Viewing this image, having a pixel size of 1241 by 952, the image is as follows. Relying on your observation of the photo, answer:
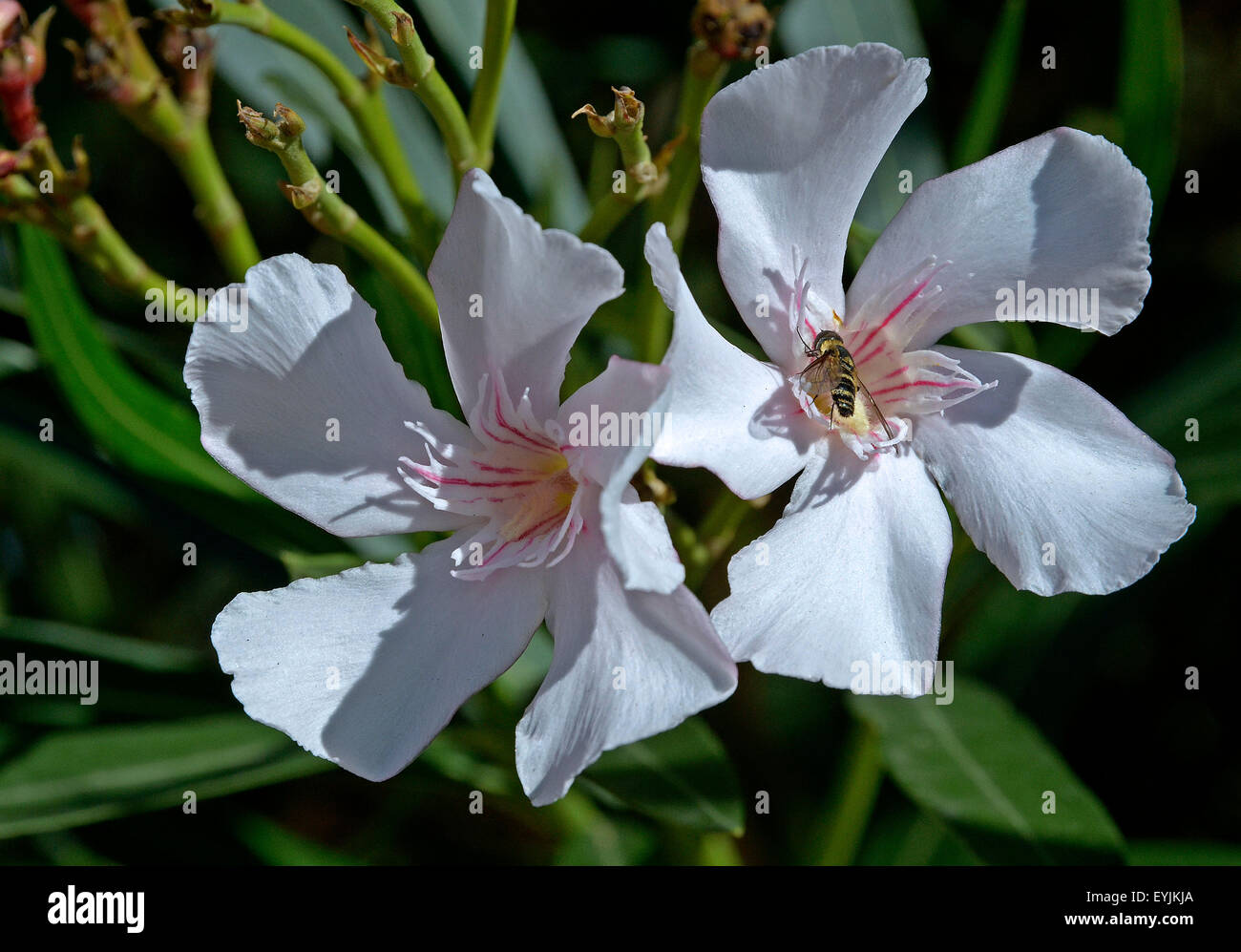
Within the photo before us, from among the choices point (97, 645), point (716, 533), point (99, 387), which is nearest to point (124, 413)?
point (99, 387)

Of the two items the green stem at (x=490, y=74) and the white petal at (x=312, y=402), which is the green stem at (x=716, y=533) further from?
the green stem at (x=490, y=74)

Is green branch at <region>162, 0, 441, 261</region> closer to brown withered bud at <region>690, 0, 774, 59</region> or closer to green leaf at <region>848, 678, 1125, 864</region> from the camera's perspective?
brown withered bud at <region>690, 0, 774, 59</region>

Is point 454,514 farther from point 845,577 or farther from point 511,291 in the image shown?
point 845,577

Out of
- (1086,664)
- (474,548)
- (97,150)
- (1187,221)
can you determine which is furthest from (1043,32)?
(97,150)

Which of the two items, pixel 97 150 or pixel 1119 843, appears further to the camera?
pixel 97 150

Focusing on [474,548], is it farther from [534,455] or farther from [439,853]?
[439,853]

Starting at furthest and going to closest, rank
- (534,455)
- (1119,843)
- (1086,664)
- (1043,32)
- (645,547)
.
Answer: (1043,32) < (1086,664) < (1119,843) < (534,455) < (645,547)
